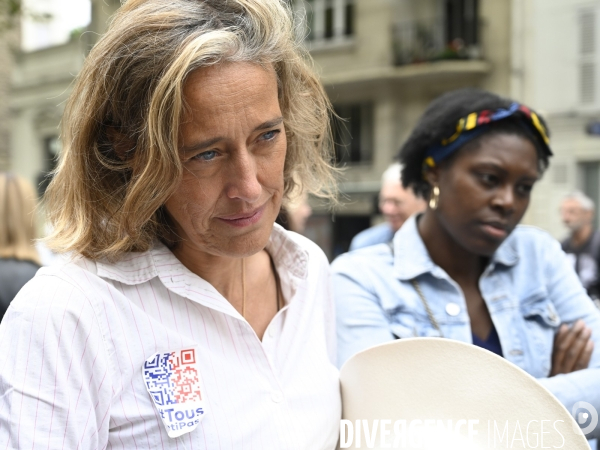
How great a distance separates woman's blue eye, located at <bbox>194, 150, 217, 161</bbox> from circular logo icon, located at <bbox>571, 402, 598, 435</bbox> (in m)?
1.14

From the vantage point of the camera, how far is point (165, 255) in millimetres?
1406

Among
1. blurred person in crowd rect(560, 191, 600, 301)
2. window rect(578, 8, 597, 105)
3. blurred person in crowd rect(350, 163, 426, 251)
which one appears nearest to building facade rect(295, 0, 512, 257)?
window rect(578, 8, 597, 105)

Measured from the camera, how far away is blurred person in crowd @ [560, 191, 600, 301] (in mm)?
6113

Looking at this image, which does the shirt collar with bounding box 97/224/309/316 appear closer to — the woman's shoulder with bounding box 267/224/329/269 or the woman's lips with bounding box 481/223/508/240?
the woman's shoulder with bounding box 267/224/329/269

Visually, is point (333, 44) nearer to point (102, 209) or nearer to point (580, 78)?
point (580, 78)

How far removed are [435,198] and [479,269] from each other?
0.26m

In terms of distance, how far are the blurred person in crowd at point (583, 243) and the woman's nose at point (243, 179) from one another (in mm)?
5275

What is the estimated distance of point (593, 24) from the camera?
37.2 feet

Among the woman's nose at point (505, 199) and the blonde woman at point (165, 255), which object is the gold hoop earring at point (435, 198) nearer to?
the woman's nose at point (505, 199)

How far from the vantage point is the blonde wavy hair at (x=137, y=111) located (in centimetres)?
125

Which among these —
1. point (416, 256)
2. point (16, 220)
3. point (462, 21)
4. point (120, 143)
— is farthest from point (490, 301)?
point (462, 21)

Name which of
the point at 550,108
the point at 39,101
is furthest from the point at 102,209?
the point at 39,101

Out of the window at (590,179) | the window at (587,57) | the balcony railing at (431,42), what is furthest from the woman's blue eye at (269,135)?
the balcony railing at (431,42)

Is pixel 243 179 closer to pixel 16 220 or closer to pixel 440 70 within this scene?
pixel 16 220
